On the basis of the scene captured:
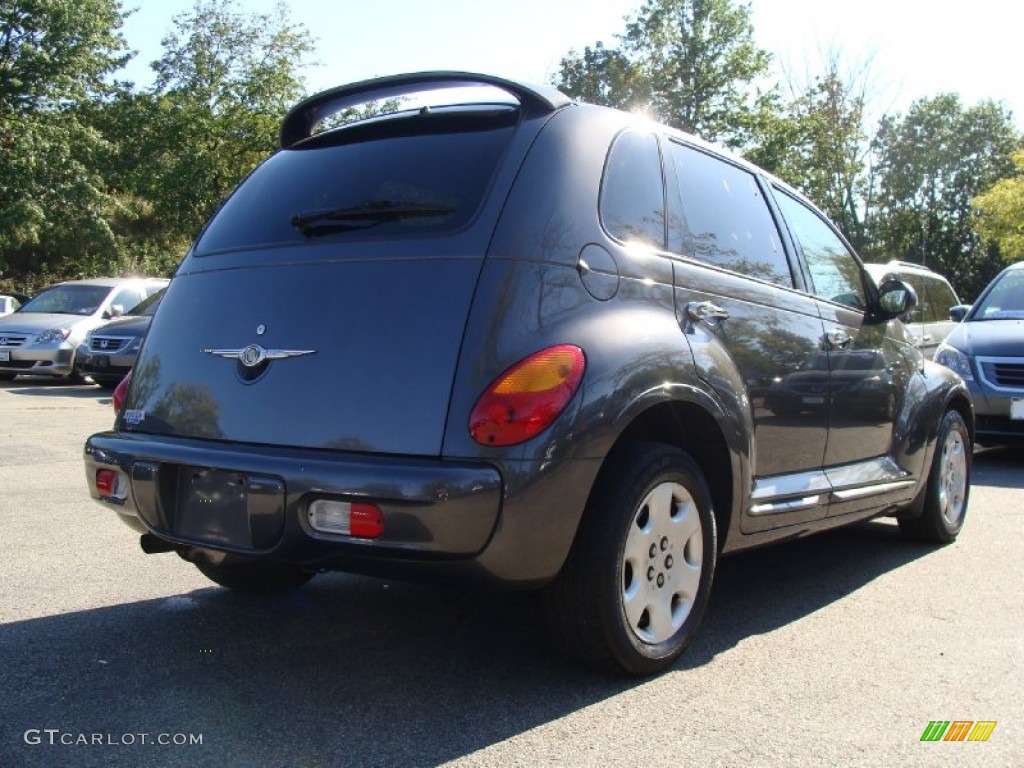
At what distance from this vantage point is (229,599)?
13.1 ft

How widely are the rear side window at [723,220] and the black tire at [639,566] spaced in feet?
2.80

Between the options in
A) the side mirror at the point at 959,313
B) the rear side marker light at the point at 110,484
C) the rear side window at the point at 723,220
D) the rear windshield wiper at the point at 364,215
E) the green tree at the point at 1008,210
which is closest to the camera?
the rear windshield wiper at the point at 364,215

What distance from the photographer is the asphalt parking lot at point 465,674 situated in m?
2.64

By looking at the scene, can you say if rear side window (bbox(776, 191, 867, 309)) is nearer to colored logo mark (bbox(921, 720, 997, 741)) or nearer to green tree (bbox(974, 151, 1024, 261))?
colored logo mark (bbox(921, 720, 997, 741))

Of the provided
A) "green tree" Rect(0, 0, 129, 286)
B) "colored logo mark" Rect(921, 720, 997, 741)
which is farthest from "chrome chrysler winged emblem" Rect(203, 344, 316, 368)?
"green tree" Rect(0, 0, 129, 286)

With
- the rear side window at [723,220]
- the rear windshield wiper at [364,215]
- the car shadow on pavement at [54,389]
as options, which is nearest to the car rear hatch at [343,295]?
the rear windshield wiper at [364,215]

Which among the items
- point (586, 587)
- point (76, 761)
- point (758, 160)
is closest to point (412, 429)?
point (586, 587)

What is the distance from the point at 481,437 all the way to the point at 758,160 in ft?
126

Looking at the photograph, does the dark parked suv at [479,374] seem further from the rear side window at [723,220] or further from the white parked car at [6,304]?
the white parked car at [6,304]

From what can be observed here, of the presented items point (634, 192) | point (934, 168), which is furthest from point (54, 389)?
point (934, 168)

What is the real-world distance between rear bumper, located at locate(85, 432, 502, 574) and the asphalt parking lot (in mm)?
462

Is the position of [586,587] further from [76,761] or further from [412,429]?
[76,761]

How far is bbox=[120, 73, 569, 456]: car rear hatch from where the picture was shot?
9.12ft

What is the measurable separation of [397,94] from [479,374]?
1.57 meters
